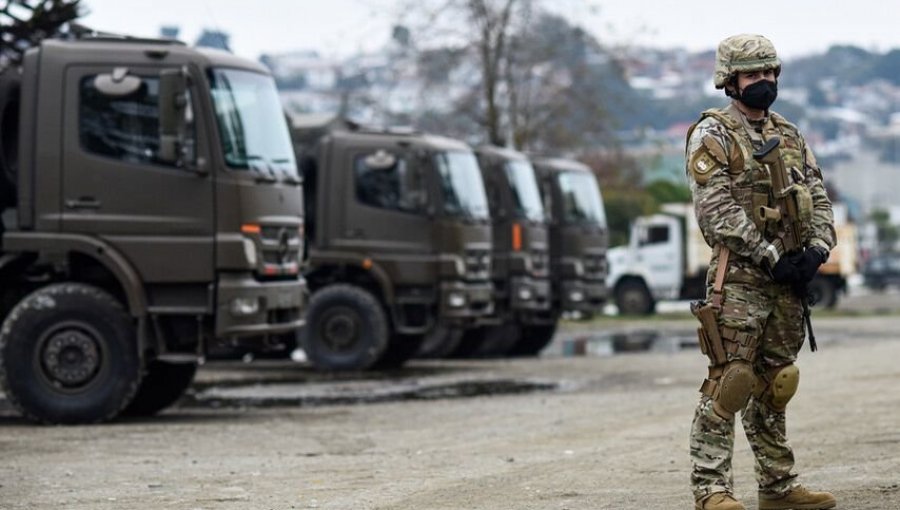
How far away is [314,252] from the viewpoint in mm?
20406

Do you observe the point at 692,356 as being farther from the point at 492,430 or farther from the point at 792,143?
the point at 792,143

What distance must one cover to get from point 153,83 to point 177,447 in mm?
3136

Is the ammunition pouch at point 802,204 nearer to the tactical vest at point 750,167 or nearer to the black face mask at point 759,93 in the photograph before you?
the tactical vest at point 750,167

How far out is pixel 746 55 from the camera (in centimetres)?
757

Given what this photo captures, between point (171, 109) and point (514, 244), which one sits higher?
point (171, 109)

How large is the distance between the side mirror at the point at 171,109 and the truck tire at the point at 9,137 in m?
1.17

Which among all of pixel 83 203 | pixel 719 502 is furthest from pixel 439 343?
pixel 719 502

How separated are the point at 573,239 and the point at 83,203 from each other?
13315 millimetres

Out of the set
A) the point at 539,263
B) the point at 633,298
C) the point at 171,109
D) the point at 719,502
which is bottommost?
the point at 633,298

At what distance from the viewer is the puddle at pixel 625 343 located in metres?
26.0

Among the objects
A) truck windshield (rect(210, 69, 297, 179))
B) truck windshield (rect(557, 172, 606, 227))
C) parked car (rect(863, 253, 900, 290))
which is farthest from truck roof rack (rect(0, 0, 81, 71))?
parked car (rect(863, 253, 900, 290))

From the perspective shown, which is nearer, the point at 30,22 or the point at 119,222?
the point at 119,222

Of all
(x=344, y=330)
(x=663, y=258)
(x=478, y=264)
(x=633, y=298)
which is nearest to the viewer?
(x=344, y=330)

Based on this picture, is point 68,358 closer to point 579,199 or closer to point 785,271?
point 785,271
